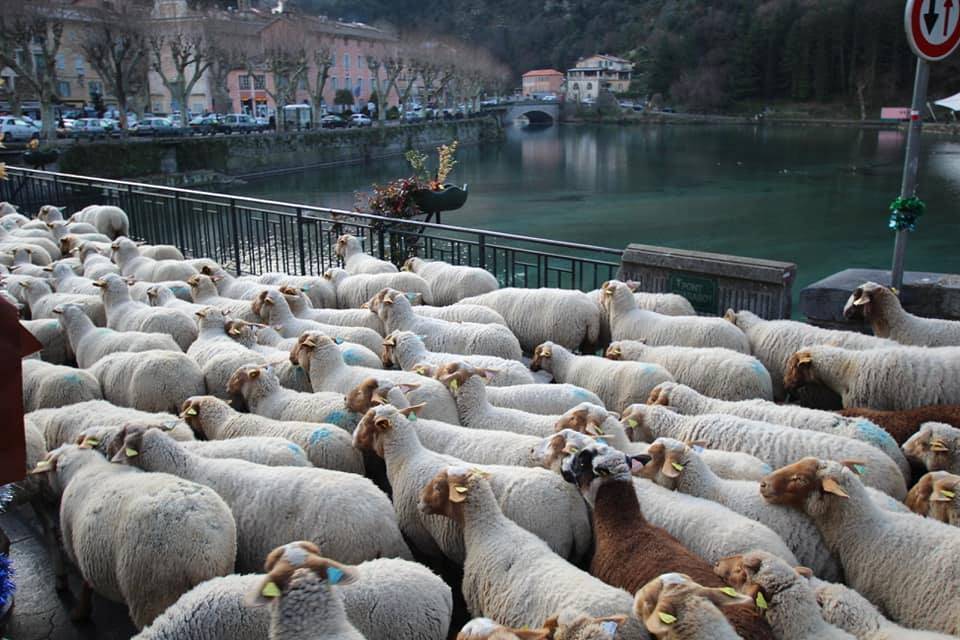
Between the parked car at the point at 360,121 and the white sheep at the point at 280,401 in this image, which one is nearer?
the white sheep at the point at 280,401

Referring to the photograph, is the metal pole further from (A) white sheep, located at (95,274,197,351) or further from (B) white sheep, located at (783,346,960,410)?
(A) white sheep, located at (95,274,197,351)

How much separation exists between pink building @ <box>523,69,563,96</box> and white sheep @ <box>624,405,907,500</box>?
102 metres

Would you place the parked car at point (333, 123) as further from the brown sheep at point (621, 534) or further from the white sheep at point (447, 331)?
the brown sheep at point (621, 534)

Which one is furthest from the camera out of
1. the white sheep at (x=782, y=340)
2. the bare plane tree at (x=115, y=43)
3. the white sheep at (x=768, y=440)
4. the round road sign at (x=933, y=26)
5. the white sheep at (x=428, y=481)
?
the bare plane tree at (x=115, y=43)

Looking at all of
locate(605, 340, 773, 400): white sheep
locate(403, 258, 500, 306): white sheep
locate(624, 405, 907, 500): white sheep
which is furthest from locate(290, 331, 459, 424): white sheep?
locate(403, 258, 500, 306): white sheep

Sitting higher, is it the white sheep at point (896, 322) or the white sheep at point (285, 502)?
the white sheep at point (896, 322)

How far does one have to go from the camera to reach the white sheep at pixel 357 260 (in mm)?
8148

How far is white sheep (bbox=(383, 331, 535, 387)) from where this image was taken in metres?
5.08

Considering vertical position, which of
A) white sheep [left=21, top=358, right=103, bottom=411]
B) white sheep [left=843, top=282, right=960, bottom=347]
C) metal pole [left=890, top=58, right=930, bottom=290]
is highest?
metal pole [left=890, top=58, right=930, bottom=290]

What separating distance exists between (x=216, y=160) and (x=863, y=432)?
3587 cm

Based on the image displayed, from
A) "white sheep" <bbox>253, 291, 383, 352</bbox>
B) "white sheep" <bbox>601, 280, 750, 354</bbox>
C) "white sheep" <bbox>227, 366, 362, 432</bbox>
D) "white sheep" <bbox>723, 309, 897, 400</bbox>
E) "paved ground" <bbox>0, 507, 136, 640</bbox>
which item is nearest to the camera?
"paved ground" <bbox>0, 507, 136, 640</bbox>

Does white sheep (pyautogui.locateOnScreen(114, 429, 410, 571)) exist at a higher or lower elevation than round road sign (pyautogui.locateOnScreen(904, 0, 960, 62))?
lower

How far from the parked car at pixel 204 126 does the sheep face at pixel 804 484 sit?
39.4 meters

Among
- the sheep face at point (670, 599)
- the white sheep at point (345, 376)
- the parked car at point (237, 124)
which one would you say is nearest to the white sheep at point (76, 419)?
the white sheep at point (345, 376)
